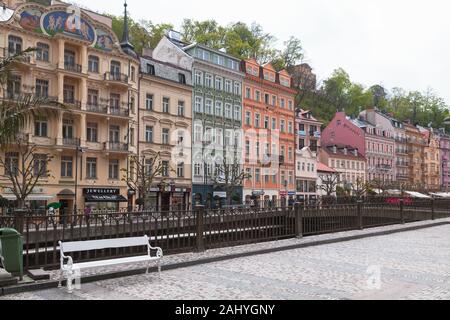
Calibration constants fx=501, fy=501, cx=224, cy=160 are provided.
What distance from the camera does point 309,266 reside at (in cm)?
1211

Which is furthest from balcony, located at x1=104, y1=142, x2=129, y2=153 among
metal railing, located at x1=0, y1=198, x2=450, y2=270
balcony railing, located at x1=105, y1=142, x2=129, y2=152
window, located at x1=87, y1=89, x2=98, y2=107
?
metal railing, located at x1=0, y1=198, x2=450, y2=270

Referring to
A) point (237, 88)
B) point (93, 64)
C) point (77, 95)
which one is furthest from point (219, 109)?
point (77, 95)

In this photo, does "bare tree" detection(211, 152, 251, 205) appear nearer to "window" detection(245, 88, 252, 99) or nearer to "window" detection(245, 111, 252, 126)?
"window" detection(245, 111, 252, 126)

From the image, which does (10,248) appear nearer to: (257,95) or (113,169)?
(113,169)

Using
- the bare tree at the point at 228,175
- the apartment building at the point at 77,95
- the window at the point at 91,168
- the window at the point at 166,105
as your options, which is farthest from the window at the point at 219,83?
the window at the point at 91,168

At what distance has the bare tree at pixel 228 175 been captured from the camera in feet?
150

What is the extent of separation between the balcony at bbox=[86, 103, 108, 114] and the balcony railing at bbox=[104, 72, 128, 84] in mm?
2249

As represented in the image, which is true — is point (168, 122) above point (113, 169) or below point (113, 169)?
above

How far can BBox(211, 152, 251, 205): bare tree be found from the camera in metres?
45.6

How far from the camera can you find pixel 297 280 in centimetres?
1023

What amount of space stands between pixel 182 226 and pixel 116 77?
28072 mm

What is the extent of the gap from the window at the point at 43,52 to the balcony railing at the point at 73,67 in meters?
1.37

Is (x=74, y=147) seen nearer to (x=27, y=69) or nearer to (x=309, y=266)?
(x=27, y=69)
